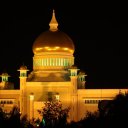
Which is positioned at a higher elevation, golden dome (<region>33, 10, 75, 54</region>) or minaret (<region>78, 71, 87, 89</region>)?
golden dome (<region>33, 10, 75, 54</region>)

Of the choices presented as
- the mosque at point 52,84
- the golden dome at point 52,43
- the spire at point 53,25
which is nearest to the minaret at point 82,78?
the mosque at point 52,84

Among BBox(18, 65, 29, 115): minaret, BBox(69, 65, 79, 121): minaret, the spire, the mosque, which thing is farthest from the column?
the spire

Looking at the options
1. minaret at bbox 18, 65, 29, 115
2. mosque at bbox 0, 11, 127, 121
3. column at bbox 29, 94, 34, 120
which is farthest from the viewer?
minaret at bbox 18, 65, 29, 115

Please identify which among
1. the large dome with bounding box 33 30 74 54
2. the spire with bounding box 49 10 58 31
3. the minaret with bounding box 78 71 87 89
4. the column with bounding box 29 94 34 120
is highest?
the spire with bounding box 49 10 58 31

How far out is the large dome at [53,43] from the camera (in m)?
60.2

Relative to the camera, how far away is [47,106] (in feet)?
174

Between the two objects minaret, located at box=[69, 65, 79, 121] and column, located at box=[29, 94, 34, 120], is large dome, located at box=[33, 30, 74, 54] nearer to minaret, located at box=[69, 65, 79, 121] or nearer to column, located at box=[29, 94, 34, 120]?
minaret, located at box=[69, 65, 79, 121]

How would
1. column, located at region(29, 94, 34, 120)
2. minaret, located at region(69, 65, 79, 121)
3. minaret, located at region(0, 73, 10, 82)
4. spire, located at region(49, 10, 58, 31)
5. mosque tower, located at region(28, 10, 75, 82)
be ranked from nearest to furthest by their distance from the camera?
column, located at region(29, 94, 34, 120) < minaret, located at region(69, 65, 79, 121) < mosque tower, located at region(28, 10, 75, 82) < spire, located at region(49, 10, 58, 31) < minaret, located at region(0, 73, 10, 82)

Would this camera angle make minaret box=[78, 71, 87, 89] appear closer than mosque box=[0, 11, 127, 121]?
No

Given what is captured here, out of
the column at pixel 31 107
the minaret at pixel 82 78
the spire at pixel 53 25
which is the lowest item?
the column at pixel 31 107

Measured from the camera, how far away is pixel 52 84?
58688 millimetres

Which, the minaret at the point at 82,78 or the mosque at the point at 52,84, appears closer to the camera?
the mosque at the point at 52,84

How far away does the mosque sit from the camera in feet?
189

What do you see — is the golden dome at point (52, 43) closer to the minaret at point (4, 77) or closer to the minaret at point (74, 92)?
the minaret at point (74, 92)
